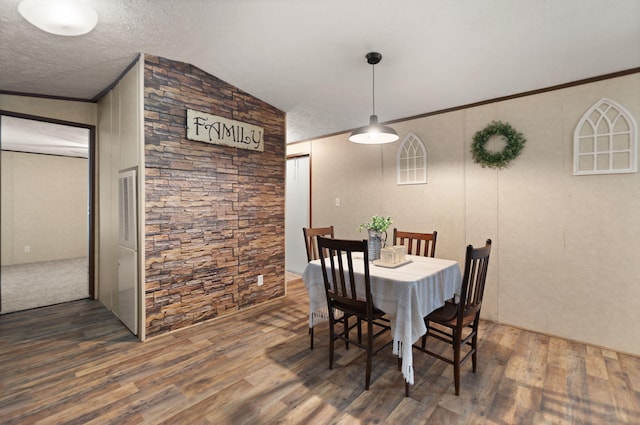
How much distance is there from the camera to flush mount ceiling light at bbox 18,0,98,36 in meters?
1.88

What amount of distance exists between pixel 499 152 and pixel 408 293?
2.06 meters

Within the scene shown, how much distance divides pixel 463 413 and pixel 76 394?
2.48 m

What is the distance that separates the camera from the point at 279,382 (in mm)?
2178

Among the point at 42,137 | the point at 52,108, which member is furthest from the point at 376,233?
the point at 42,137

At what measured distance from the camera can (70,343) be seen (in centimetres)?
278

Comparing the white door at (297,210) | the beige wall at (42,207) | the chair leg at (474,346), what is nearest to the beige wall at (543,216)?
the chair leg at (474,346)

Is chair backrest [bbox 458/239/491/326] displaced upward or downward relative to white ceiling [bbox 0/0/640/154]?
downward

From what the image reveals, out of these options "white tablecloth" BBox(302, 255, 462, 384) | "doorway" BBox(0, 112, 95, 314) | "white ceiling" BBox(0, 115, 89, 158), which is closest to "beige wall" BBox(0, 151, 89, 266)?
"doorway" BBox(0, 112, 95, 314)

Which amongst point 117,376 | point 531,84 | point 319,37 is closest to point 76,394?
point 117,376

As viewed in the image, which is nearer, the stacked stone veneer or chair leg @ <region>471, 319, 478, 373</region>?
chair leg @ <region>471, 319, 478, 373</region>

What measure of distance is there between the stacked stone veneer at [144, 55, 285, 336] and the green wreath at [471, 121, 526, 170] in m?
2.34

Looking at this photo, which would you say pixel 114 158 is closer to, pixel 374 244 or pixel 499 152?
pixel 374 244

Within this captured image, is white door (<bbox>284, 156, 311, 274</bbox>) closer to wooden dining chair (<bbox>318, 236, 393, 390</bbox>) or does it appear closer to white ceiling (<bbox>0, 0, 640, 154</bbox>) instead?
white ceiling (<bbox>0, 0, 640, 154</bbox>)

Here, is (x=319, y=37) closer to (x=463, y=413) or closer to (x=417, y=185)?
(x=417, y=185)
